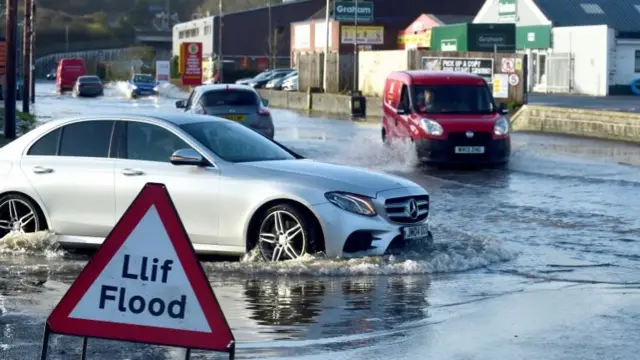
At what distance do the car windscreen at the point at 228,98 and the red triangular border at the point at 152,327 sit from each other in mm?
19801

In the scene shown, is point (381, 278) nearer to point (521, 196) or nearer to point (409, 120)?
point (521, 196)

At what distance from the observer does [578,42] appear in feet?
211

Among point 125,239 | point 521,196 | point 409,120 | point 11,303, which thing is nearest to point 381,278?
point 11,303

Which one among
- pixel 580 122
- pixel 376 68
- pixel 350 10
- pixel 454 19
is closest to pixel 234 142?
pixel 580 122

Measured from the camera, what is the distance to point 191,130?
39.6 ft

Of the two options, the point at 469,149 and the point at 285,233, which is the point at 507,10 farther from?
the point at 285,233

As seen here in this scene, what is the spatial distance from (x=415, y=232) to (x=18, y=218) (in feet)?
12.4

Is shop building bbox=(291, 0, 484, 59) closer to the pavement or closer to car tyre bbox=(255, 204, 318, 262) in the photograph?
the pavement

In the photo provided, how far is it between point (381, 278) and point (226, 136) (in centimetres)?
224

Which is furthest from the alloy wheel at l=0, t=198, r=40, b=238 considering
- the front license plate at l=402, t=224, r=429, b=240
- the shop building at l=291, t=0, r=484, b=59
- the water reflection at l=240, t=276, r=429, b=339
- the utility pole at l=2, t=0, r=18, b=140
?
the shop building at l=291, t=0, r=484, b=59

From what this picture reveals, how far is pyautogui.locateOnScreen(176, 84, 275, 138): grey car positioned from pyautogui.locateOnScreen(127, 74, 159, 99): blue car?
46020mm

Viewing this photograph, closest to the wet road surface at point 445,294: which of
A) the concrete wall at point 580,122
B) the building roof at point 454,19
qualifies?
the concrete wall at point 580,122

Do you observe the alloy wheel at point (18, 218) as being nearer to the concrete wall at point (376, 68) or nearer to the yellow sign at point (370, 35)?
the concrete wall at point (376, 68)

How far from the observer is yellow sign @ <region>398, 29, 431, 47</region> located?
78050 mm
